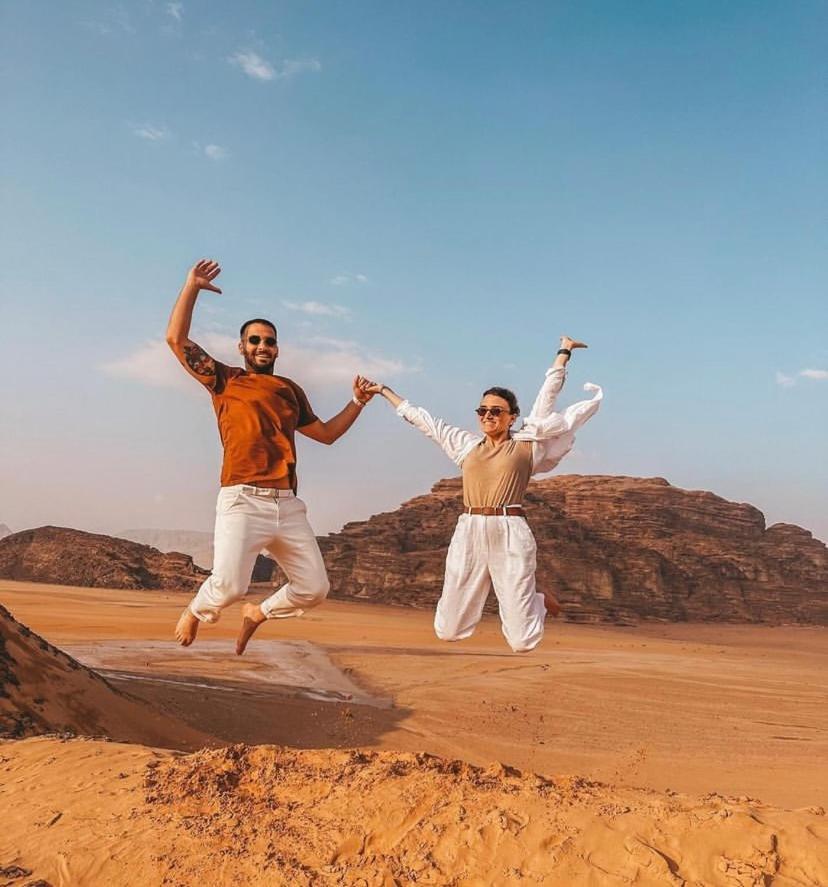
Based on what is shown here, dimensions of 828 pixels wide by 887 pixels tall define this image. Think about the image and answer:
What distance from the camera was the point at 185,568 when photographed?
48.5m

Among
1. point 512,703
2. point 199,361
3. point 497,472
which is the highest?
point 199,361

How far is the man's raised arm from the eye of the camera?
5188 millimetres

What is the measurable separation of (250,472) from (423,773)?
2173 millimetres

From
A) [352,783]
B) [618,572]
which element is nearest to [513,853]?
[352,783]

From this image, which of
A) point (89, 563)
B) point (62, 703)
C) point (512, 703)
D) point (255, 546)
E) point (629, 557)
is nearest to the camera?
point (255, 546)

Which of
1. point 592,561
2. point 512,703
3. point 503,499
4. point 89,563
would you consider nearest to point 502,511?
point 503,499

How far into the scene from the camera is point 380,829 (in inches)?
165

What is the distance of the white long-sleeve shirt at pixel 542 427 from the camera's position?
607 centimetres

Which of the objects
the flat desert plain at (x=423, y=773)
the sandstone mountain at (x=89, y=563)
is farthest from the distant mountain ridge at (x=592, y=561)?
the flat desert plain at (x=423, y=773)

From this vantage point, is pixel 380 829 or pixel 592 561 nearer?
pixel 380 829

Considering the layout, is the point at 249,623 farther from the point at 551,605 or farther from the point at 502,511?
the point at 551,605

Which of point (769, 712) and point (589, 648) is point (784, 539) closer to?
point (589, 648)

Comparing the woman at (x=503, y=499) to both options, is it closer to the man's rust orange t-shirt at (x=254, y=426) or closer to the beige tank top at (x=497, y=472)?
the beige tank top at (x=497, y=472)

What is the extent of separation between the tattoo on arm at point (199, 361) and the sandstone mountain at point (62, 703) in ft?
13.8
